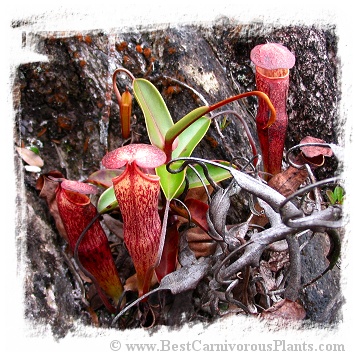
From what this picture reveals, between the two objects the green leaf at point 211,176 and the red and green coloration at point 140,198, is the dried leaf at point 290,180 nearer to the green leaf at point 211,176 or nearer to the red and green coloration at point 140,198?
the green leaf at point 211,176

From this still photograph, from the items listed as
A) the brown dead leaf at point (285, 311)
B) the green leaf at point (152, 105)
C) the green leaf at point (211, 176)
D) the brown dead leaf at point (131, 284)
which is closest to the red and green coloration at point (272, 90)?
the green leaf at point (211, 176)

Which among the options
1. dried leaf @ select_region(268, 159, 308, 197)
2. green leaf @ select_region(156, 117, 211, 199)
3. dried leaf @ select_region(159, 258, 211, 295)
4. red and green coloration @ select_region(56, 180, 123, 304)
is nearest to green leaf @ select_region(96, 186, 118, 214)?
red and green coloration @ select_region(56, 180, 123, 304)

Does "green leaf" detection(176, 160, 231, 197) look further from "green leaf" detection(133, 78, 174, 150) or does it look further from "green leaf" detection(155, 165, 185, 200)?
"green leaf" detection(133, 78, 174, 150)

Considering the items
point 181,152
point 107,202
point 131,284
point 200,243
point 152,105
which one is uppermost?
point 152,105

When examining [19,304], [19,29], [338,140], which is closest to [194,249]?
[19,304]

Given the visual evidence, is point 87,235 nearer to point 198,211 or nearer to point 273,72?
point 198,211

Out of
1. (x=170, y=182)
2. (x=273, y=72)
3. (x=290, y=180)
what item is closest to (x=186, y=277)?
(x=170, y=182)
